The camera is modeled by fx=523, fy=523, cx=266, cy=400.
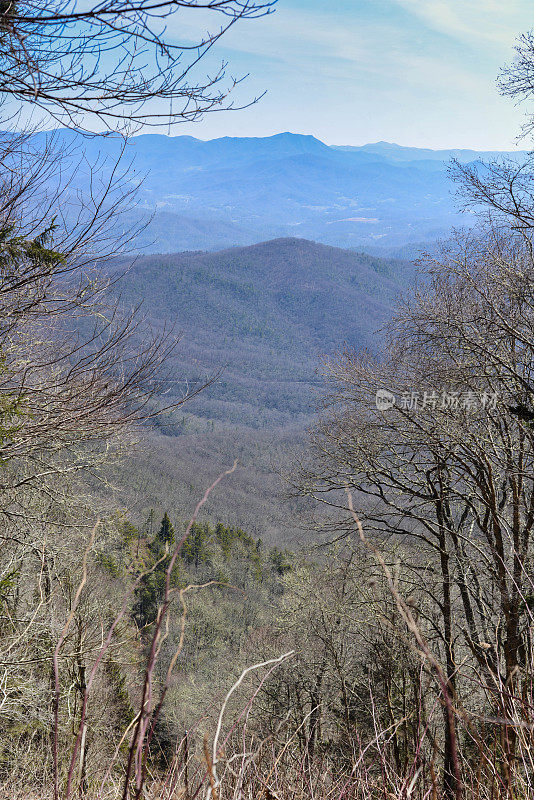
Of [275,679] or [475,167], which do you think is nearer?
[475,167]

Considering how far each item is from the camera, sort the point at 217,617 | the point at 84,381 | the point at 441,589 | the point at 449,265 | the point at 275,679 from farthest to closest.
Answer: the point at 217,617 < the point at 275,679 < the point at 441,589 < the point at 449,265 < the point at 84,381

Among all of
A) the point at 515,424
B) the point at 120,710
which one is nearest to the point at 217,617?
the point at 120,710

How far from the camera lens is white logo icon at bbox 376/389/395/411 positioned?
7.16 metres

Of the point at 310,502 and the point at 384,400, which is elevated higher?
the point at 384,400

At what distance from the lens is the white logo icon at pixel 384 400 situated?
23.5 feet

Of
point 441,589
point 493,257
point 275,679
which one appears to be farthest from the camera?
point 275,679

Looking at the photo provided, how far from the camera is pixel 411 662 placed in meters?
6.84

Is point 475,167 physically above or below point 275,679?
above

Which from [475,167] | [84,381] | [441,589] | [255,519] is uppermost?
[475,167]

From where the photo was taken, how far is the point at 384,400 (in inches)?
285

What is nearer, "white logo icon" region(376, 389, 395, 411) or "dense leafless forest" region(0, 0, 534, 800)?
"dense leafless forest" region(0, 0, 534, 800)

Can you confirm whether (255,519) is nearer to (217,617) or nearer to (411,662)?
(217,617)

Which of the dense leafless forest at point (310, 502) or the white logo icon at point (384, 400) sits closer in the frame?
the dense leafless forest at point (310, 502)

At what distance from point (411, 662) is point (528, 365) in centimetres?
407
